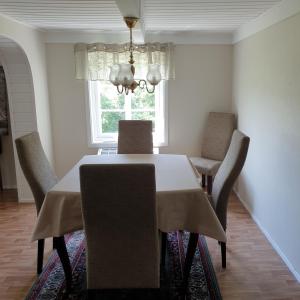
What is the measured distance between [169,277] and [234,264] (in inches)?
22.4

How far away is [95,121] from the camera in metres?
4.42

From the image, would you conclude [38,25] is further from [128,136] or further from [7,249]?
[7,249]

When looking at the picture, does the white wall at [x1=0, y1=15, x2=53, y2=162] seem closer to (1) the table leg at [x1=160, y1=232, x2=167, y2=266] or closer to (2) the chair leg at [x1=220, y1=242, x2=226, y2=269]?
(1) the table leg at [x1=160, y1=232, x2=167, y2=266]

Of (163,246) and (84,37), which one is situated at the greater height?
(84,37)

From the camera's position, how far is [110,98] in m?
4.37

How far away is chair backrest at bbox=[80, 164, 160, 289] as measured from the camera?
1.62m

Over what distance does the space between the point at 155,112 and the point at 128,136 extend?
1169mm

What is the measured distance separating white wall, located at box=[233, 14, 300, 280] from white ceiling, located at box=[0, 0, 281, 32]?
32 centimetres

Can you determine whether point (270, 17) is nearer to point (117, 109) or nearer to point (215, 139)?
Answer: point (215, 139)

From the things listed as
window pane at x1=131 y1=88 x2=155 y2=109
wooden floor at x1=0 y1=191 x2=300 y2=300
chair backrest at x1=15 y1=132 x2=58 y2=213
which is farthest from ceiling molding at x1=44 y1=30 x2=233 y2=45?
wooden floor at x1=0 y1=191 x2=300 y2=300

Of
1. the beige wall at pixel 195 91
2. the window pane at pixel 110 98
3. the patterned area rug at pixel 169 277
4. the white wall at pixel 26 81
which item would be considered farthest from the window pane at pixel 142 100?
the patterned area rug at pixel 169 277

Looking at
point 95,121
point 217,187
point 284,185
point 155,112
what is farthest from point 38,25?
point 284,185

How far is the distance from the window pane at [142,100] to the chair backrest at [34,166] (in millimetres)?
1997

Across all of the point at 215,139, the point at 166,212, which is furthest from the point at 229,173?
the point at 215,139
